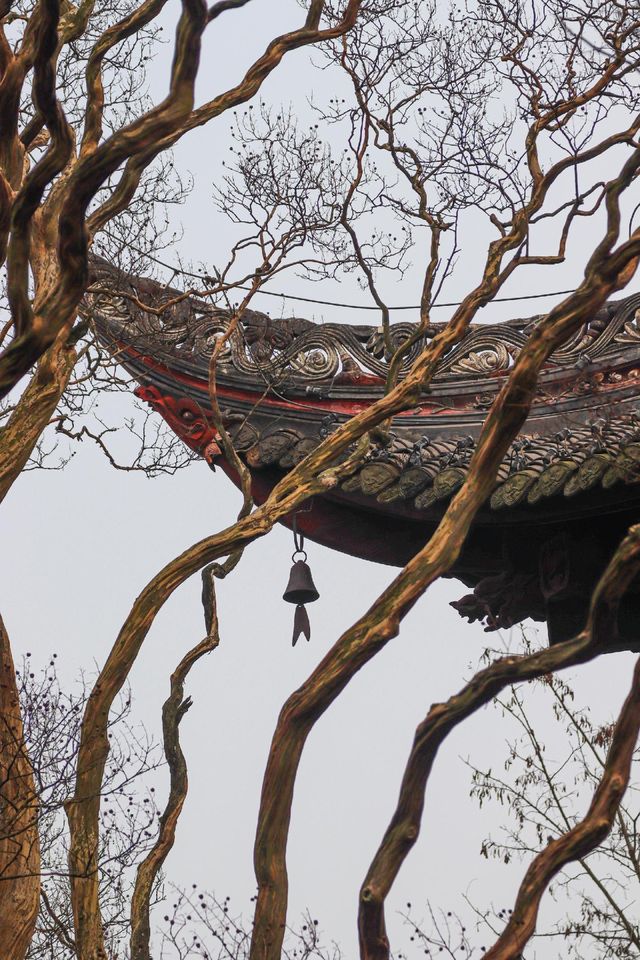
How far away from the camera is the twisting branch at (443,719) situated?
3.26 m

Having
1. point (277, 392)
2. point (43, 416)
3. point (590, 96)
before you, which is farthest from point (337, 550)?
point (590, 96)

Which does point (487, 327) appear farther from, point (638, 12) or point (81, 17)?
point (81, 17)

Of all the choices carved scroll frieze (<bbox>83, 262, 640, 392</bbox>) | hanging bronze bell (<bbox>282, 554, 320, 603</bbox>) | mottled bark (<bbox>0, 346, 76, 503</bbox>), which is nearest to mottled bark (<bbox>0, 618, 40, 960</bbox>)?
mottled bark (<bbox>0, 346, 76, 503</bbox>)

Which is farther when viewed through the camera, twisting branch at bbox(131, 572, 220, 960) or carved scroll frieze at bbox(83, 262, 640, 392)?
carved scroll frieze at bbox(83, 262, 640, 392)

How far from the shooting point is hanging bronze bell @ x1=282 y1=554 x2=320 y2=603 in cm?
571

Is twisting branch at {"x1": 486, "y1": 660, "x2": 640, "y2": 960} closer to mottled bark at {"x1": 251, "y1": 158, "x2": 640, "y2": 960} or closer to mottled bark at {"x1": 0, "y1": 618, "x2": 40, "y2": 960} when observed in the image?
mottled bark at {"x1": 251, "y1": 158, "x2": 640, "y2": 960}

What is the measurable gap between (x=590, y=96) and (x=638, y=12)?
43 cm

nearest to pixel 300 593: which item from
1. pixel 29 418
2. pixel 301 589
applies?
pixel 301 589

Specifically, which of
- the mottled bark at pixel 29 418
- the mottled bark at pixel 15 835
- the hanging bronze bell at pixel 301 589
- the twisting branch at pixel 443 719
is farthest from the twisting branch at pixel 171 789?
the twisting branch at pixel 443 719

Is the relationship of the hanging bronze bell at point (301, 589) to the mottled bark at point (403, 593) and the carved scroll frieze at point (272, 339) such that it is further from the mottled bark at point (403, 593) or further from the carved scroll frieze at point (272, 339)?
the mottled bark at point (403, 593)

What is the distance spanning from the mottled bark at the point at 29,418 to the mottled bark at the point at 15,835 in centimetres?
56

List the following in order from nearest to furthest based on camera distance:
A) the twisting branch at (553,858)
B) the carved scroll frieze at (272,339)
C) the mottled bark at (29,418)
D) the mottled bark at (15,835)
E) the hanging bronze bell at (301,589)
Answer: the twisting branch at (553,858) < the mottled bark at (15,835) < the mottled bark at (29,418) < the hanging bronze bell at (301,589) < the carved scroll frieze at (272,339)

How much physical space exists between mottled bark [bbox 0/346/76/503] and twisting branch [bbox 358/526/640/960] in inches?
71.8

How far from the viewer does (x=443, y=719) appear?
3283 mm
